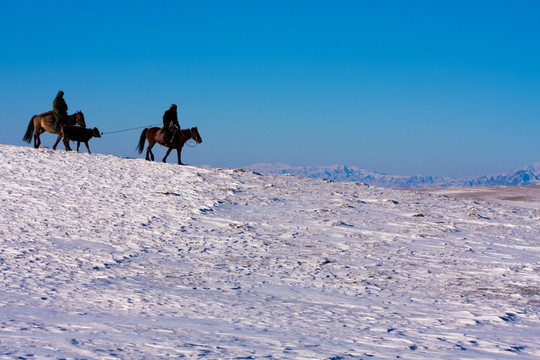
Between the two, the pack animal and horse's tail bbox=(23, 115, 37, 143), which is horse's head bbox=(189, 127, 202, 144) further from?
horse's tail bbox=(23, 115, 37, 143)

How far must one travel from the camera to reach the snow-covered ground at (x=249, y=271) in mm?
5348

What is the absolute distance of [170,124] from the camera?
22.5m

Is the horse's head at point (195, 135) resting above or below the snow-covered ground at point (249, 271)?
above

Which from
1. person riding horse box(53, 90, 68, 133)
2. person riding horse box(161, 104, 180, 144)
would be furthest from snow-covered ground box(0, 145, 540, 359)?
person riding horse box(53, 90, 68, 133)

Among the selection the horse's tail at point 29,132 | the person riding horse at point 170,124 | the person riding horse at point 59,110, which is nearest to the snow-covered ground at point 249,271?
the person riding horse at point 170,124

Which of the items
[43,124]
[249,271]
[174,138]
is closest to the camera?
[249,271]

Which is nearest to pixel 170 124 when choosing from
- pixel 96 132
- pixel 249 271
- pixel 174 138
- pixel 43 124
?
pixel 174 138

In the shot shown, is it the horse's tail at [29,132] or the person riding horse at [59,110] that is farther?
the horse's tail at [29,132]

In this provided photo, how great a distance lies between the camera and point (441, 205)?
18938mm

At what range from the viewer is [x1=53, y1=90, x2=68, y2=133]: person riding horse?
23.0 m

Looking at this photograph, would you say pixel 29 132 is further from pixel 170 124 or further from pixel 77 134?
pixel 170 124

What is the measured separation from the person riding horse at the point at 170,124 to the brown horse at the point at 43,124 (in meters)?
3.73

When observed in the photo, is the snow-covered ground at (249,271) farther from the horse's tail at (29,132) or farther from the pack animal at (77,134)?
the horse's tail at (29,132)

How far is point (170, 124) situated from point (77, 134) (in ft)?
13.1
